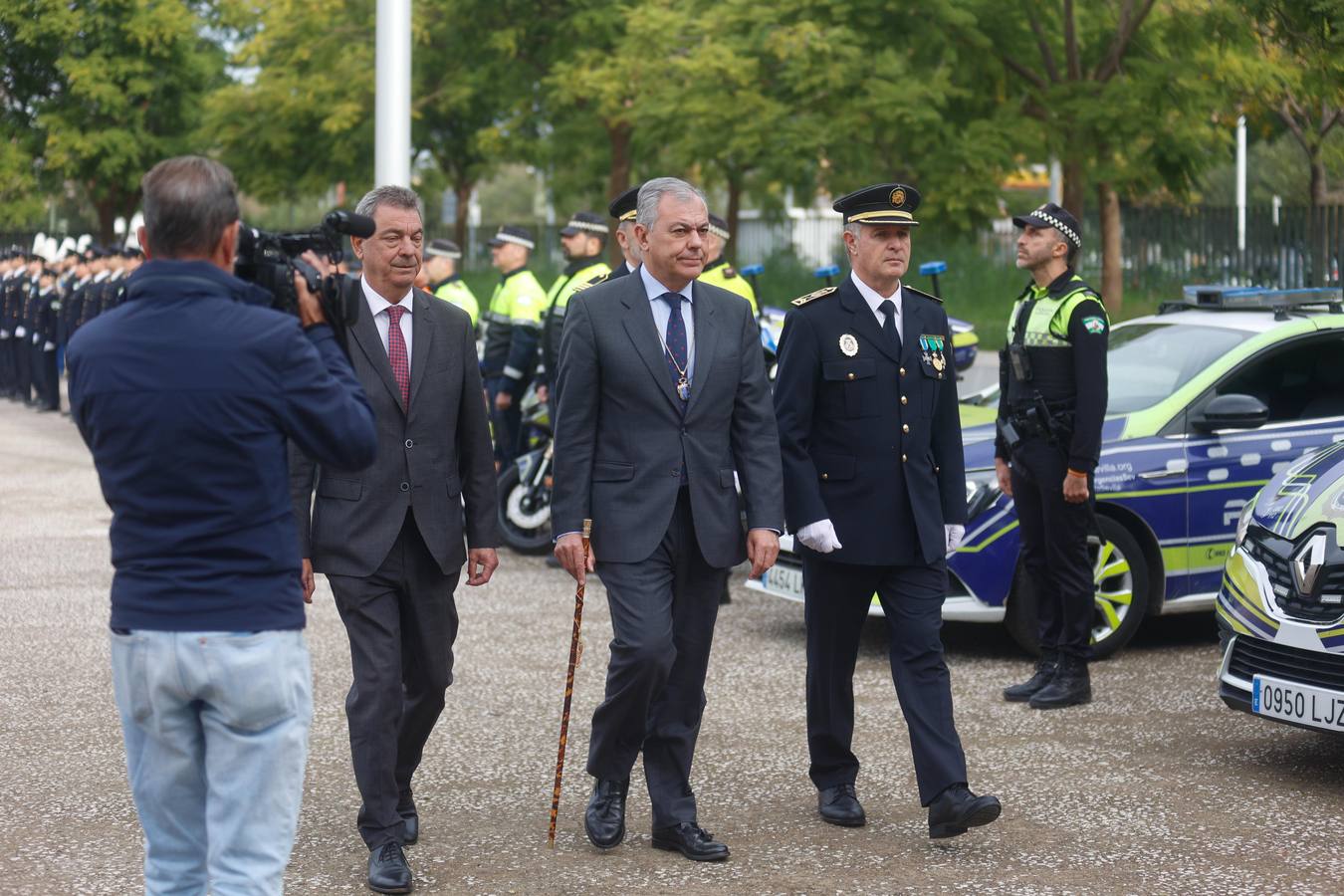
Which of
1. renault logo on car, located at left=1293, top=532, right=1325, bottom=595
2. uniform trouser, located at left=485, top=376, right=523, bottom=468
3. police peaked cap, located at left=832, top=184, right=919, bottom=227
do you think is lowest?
renault logo on car, located at left=1293, top=532, right=1325, bottom=595

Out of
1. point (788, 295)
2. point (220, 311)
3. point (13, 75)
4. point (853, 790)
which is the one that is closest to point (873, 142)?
point (788, 295)

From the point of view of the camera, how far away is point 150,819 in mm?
3664

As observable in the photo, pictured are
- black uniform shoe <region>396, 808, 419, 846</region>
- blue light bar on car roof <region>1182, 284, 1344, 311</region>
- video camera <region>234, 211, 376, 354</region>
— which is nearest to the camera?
video camera <region>234, 211, 376, 354</region>

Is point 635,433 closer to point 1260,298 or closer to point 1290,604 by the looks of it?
point 1290,604

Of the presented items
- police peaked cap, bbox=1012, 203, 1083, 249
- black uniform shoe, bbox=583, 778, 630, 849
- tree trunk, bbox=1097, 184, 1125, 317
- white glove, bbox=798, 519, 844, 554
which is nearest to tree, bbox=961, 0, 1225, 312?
tree trunk, bbox=1097, 184, 1125, 317

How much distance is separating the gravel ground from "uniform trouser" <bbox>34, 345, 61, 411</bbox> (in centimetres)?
1555

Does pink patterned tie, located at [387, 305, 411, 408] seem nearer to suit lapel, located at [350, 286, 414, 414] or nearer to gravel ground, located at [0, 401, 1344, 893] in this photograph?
suit lapel, located at [350, 286, 414, 414]

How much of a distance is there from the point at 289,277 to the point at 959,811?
2725 millimetres

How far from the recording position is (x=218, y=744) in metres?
3.55

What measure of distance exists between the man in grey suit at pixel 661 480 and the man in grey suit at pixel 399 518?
0.95ft

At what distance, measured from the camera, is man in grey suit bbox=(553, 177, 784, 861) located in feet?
17.6

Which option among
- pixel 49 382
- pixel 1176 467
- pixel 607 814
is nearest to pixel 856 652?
pixel 607 814

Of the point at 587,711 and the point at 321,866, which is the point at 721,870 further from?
the point at 587,711

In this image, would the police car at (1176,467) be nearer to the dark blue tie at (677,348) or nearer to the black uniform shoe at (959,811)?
the black uniform shoe at (959,811)
